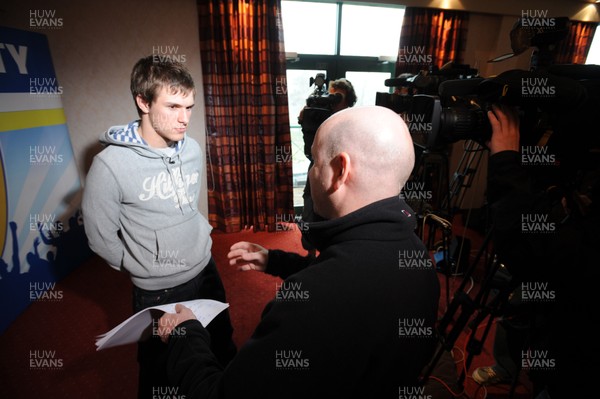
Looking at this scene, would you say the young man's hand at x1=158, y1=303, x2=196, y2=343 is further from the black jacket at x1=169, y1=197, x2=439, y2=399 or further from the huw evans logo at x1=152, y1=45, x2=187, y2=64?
the huw evans logo at x1=152, y1=45, x2=187, y2=64

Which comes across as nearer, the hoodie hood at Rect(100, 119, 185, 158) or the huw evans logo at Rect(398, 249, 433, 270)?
the huw evans logo at Rect(398, 249, 433, 270)

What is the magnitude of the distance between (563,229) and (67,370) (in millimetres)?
2423

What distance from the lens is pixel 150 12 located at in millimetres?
2574

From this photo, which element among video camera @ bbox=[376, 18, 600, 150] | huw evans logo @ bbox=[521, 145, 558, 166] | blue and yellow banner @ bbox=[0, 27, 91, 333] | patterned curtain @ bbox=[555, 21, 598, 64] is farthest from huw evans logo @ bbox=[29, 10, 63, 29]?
patterned curtain @ bbox=[555, 21, 598, 64]

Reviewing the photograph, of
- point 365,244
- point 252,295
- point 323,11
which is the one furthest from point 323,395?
point 323,11

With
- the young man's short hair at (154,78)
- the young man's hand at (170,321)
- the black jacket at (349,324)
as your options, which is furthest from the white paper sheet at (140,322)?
the young man's short hair at (154,78)

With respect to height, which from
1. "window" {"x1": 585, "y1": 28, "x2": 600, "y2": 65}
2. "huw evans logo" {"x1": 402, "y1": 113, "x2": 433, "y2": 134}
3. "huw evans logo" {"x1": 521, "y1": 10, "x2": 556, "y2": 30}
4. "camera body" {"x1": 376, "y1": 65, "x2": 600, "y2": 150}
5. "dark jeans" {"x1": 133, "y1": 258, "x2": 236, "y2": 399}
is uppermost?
"window" {"x1": 585, "y1": 28, "x2": 600, "y2": 65}

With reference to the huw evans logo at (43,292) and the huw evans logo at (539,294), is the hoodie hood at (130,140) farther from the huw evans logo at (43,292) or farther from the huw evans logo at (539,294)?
the huw evans logo at (43,292)

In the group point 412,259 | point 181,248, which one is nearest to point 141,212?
point 181,248

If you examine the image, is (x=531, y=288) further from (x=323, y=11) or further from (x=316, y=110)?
(x=323, y=11)

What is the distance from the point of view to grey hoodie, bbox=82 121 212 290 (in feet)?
3.33

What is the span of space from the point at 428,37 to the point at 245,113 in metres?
2.28

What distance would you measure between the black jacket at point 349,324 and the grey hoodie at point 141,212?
63 cm

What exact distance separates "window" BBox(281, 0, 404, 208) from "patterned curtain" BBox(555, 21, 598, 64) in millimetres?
2317
